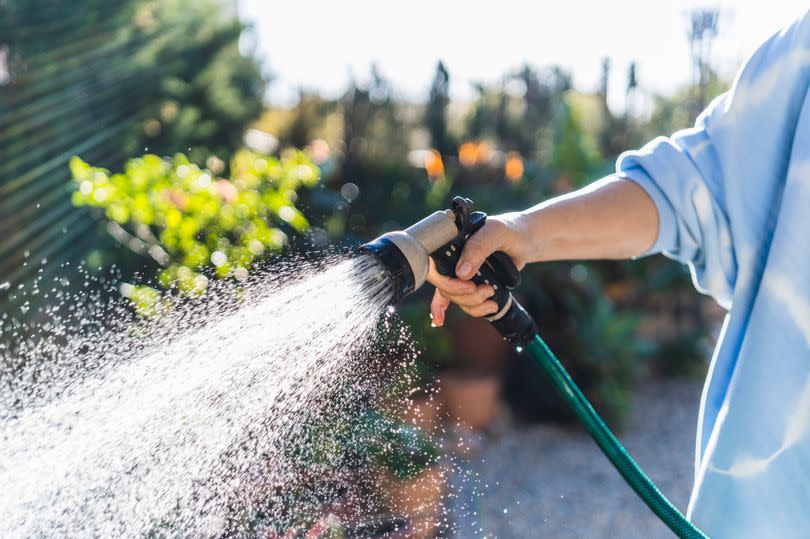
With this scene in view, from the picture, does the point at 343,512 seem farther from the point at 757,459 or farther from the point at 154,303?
the point at 757,459

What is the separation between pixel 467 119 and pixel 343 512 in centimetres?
576

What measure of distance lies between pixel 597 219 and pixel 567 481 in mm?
3012

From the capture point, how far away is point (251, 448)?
177 centimetres

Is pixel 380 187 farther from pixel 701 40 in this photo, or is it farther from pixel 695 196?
pixel 695 196

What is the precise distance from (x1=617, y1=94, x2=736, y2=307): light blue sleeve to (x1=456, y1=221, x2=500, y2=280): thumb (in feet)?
0.90

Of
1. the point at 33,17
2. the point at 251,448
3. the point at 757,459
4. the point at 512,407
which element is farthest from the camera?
the point at 512,407

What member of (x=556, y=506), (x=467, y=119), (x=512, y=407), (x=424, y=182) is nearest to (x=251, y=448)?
(x=556, y=506)

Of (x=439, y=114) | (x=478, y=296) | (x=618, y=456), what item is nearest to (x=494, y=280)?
(x=478, y=296)

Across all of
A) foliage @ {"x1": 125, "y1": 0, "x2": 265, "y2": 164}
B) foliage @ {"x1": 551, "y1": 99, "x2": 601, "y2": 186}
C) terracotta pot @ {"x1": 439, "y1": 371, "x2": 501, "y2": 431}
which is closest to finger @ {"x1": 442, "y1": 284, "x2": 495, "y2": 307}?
terracotta pot @ {"x1": 439, "y1": 371, "x2": 501, "y2": 431}

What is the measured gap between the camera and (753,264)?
118 centimetres

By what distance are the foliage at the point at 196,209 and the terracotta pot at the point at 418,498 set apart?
0.81 m

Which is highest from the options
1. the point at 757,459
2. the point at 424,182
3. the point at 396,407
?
the point at 757,459

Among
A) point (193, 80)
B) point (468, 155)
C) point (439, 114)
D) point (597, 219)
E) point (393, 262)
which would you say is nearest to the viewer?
point (393, 262)

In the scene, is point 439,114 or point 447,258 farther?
point 439,114
